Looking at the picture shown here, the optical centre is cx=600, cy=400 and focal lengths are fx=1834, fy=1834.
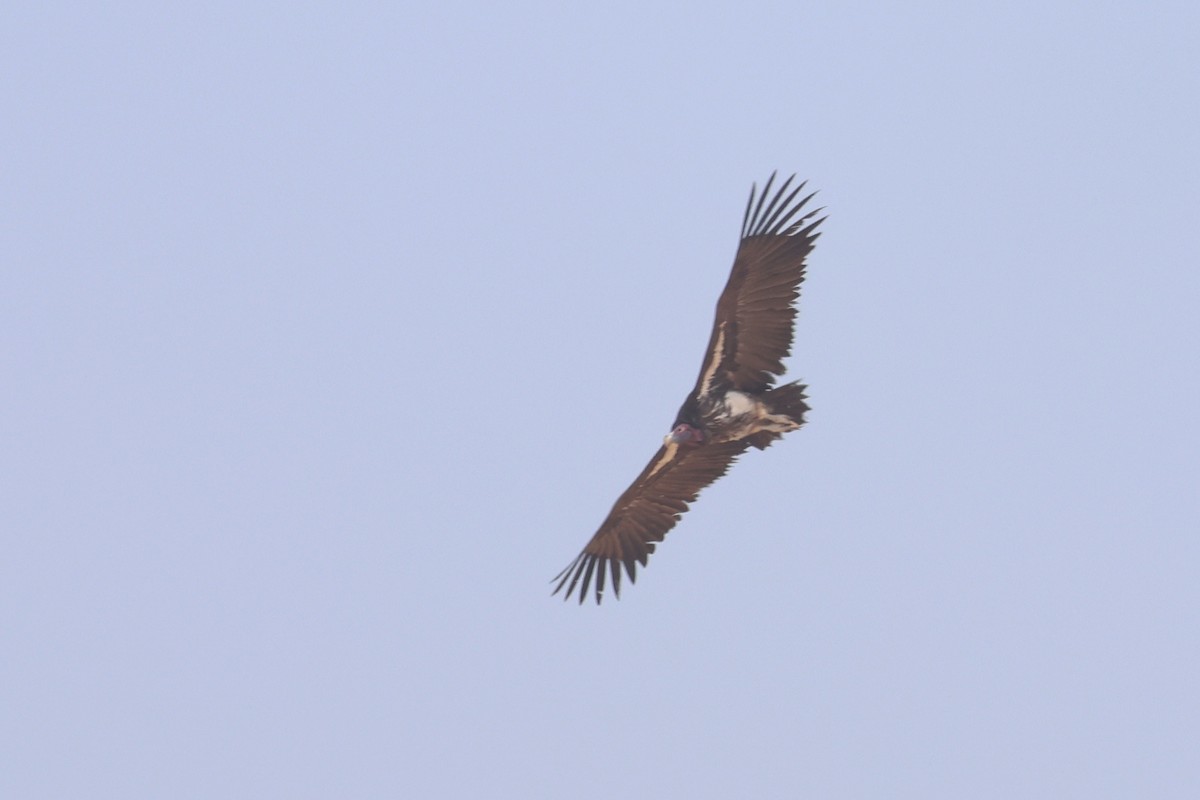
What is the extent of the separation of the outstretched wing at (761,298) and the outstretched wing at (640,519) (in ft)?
6.37

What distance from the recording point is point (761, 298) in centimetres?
2606

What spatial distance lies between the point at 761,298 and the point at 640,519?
442cm

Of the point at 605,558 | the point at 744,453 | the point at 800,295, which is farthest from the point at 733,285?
the point at 605,558

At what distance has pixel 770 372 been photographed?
2636cm

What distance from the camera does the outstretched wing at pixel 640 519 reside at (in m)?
27.9

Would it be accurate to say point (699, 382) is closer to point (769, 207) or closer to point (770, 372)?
point (770, 372)

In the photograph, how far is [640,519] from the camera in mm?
28484

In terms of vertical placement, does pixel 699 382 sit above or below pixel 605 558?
above

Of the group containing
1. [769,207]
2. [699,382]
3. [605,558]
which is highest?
[769,207]

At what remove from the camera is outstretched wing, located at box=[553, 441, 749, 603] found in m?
27.9

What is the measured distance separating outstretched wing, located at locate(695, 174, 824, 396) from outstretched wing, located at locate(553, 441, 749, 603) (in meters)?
1.94

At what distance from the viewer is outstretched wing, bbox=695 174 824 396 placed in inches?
1021

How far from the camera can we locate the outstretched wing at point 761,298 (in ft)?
85.0

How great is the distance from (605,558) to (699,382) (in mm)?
3478
